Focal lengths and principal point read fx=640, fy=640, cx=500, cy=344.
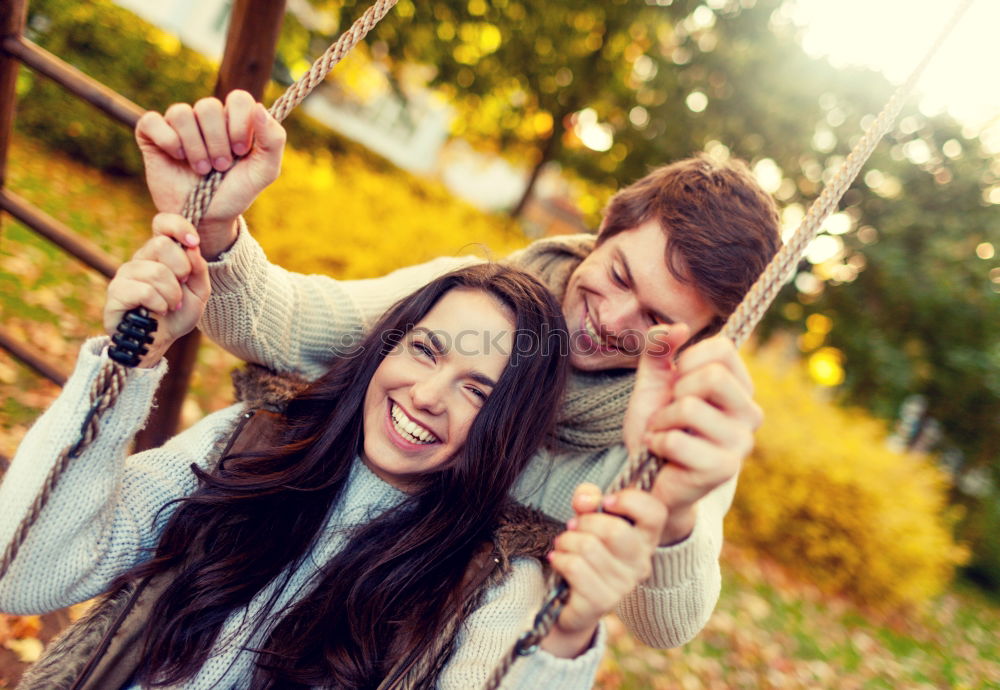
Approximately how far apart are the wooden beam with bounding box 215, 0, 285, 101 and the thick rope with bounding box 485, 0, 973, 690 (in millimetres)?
1631

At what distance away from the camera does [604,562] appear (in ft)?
2.87

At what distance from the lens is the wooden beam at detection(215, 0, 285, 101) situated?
6.19 ft

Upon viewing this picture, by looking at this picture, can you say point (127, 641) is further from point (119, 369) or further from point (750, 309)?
point (750, 309)

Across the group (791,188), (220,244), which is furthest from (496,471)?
(791,188)

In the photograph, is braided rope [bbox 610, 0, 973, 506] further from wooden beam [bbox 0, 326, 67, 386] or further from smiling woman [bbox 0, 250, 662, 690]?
wooden beam [bbox 0, 326, 67, 386]

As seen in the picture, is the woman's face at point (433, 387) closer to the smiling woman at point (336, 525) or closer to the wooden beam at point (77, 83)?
the smiling woman at point (336, 525)

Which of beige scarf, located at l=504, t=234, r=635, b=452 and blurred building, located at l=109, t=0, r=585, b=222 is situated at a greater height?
blurred building, located at l=109, t=0, r=585, b=222

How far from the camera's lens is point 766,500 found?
556 cm

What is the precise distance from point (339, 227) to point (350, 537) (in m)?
3.72

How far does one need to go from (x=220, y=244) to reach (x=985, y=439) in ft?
29.8

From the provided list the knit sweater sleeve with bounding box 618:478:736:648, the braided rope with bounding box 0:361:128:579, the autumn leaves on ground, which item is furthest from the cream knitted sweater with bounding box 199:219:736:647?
the autumn leaves on ground

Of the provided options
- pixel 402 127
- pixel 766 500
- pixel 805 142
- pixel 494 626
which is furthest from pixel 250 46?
pixel 402 127

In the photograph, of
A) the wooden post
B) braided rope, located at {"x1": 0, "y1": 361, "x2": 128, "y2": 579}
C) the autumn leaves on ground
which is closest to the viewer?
braided rope, located at {"x1": 0, "y1": 361, "x2": 128, "y2": 579}

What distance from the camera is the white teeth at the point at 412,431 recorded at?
1.47 meters
